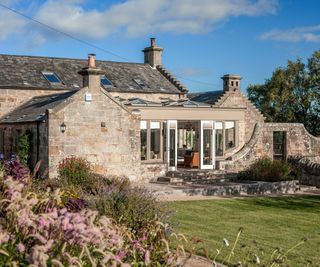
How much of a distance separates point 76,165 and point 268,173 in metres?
8.57

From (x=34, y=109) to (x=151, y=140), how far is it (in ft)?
18.9

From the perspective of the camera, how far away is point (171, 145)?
2577cm

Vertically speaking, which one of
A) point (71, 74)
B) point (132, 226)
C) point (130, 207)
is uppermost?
point (71, 74)

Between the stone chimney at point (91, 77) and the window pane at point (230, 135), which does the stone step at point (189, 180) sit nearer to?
the stone chimney at point (91, 77)

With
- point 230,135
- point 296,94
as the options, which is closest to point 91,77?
point 230,135

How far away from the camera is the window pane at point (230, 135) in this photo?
1137 inches

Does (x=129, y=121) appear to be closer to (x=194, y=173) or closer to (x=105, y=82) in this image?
(x=194, y=173)

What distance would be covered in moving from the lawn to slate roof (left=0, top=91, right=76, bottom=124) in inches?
309

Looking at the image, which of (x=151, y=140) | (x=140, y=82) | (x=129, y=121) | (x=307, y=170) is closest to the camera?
(x=129, y=121)

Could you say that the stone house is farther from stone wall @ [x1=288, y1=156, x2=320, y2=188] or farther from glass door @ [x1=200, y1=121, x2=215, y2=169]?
stone wall @ [x1=288, y1=156, x2=320, y2=188]

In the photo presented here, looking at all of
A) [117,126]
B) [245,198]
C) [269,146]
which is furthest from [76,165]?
[269,146]

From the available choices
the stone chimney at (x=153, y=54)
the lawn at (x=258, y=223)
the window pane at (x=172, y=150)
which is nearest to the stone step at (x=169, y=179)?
the window pane at (x=172, y=150)

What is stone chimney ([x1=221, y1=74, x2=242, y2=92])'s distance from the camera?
105 feet

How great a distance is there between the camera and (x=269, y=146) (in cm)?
2834
